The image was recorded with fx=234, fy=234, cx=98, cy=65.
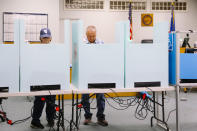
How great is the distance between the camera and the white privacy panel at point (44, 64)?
1.65 m

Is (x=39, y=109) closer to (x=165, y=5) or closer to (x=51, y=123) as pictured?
(x=51, y=123)

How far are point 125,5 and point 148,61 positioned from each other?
4.48 metres

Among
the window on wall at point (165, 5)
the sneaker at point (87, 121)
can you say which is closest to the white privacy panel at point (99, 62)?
the sneaker at point (87, 121)

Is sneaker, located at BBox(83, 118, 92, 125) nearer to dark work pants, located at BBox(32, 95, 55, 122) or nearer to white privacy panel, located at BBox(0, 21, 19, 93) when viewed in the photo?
dark work pants, located at BBox(32, 95, 55, 122)

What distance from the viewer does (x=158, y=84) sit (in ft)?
6.27

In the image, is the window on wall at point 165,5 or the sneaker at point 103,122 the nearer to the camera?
the sneaker at point 103,122

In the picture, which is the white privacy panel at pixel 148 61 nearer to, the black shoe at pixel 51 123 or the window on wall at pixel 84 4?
the black shoe at pixel 51 123

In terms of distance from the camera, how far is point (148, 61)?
1.86 meters

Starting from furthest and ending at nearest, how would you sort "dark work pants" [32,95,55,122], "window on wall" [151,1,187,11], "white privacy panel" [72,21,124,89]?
"window on wall" [151,1,187,11]
"dark work pants" [32,95,55,122]
"white privacy panel" [72,21,124,89]

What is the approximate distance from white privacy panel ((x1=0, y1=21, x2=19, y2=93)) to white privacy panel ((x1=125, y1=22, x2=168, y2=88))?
2.66 ft

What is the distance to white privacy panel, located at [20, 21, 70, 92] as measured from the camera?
1654mm

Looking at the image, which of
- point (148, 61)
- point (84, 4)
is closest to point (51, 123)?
point (148, 61)

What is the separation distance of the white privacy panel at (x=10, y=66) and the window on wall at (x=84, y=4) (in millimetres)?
4378

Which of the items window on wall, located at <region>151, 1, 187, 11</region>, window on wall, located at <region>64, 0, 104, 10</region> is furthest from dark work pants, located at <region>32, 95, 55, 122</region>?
window on wall, located at <region>151, 1, 187, 11</region>
